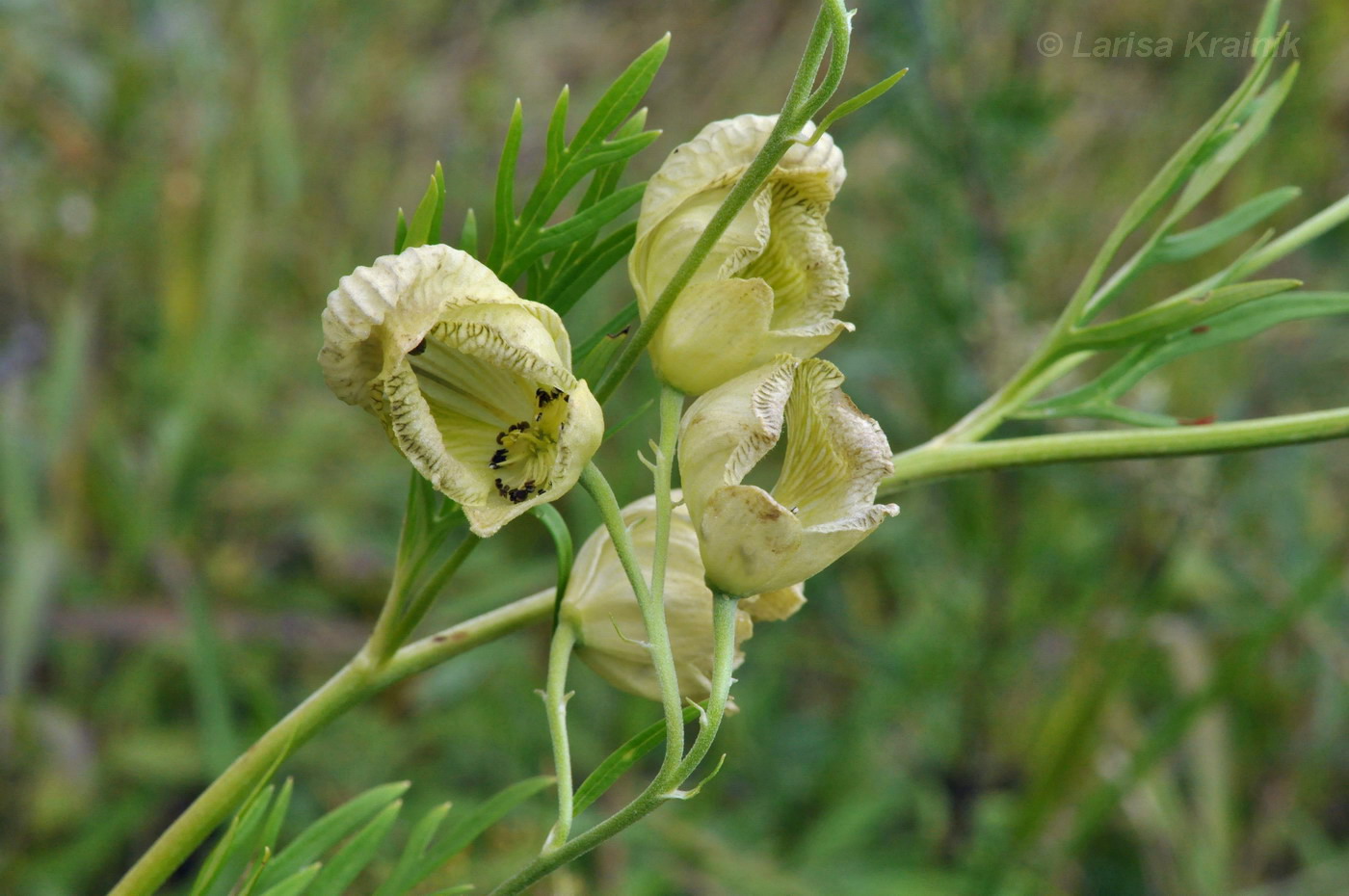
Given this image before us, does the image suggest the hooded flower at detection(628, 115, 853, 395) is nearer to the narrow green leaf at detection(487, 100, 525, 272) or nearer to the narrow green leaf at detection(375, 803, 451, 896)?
the narrow green leaf at detection(487, 100, 525, 272)

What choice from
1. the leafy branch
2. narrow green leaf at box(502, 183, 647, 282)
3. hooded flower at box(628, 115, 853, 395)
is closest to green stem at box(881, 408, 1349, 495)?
the leafy branch

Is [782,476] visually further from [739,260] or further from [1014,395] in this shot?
[1014,395]

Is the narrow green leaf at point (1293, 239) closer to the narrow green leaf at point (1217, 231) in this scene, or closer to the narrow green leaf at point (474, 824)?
the narrow green leaf at point (1217, 231)

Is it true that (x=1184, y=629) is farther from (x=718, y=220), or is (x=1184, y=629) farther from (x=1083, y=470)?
(x=718, y=220)

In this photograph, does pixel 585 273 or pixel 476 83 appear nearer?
pixel 585 273

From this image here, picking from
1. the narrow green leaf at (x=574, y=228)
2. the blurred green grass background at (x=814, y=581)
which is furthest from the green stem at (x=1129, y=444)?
the blurred green grass background at (x=814, y=581)

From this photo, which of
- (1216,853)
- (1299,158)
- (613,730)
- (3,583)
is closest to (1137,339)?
(613,730)

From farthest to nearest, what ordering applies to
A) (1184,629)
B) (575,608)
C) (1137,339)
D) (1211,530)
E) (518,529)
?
(518,529), (1184,629), (1211,530), (1137,339), (575,608)
